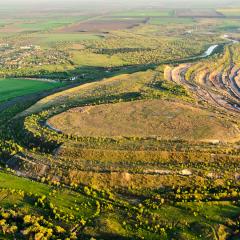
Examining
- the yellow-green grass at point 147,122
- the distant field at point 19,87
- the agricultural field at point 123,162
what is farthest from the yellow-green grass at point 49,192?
the distant field at point 19,87

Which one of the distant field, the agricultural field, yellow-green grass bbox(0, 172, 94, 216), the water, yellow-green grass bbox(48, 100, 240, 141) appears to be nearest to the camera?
the agricultural field

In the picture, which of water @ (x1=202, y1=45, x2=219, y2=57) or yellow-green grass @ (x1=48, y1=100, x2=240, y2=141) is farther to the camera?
water @ (x1=202, y1=45, x2=219, y2=57)

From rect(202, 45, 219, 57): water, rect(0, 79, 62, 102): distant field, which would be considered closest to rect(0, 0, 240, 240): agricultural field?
rect(0, 79, 62, 102): distant field

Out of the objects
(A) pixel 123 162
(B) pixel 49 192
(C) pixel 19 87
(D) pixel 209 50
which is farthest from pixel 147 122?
(D) pixel 209 50

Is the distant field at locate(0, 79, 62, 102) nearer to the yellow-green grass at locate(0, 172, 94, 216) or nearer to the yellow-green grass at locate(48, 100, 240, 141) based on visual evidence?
the yellow-green grass at locate(48, 100, 240, 141)

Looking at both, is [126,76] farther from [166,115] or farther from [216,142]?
[216,142]

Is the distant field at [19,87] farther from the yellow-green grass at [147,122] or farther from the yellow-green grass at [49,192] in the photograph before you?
the yellow-green grass at [49,192]

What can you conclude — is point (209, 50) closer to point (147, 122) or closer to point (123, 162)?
point (147, 122)
